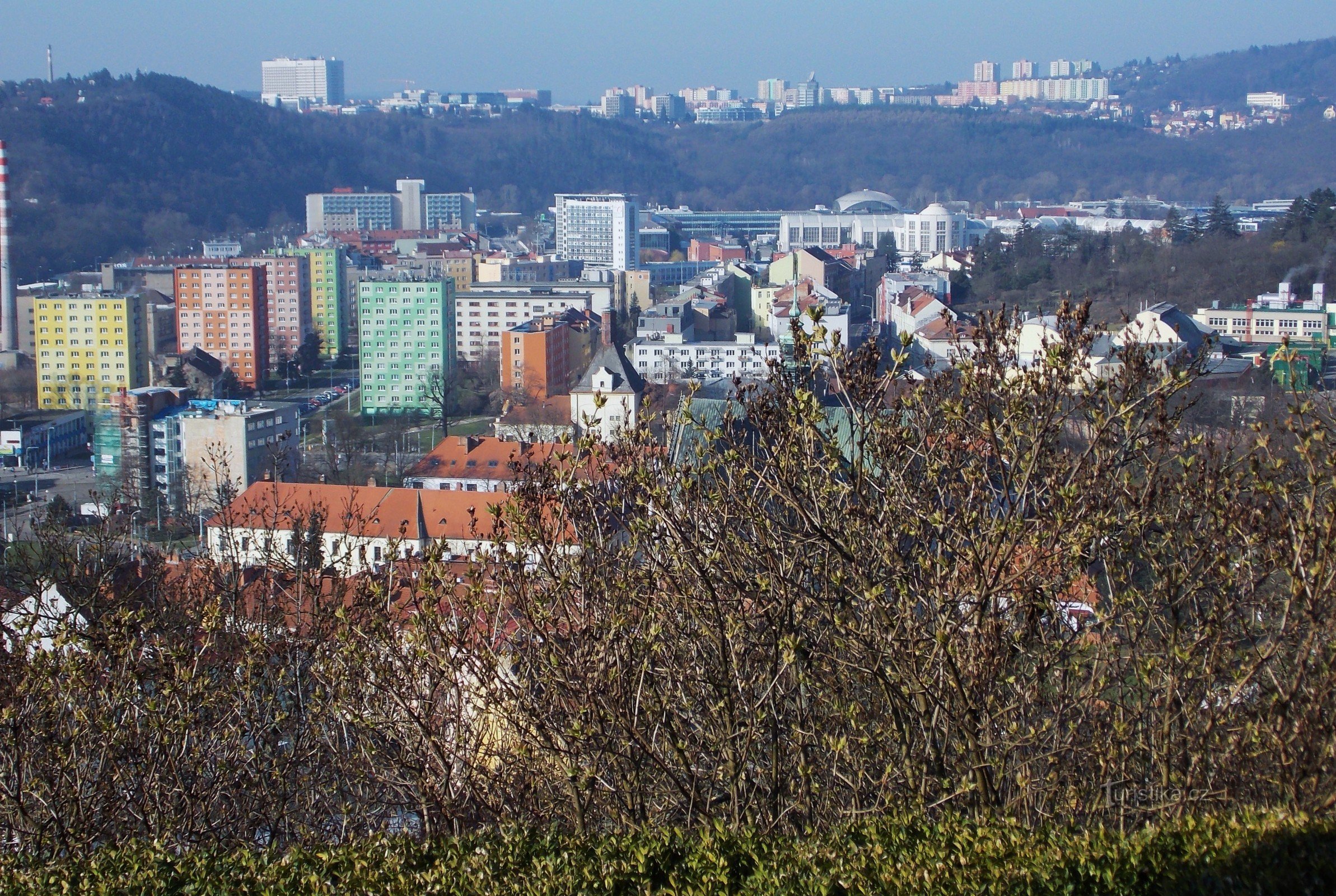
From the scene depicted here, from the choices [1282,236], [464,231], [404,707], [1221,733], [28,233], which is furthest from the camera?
[464,231]

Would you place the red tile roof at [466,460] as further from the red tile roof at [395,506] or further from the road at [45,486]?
the road at [45,486]

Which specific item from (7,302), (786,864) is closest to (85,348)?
(7,302)

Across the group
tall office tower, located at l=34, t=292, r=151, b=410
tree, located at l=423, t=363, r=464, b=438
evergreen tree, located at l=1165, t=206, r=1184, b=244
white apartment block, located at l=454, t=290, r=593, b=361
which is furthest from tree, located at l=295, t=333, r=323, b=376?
evergreen tree, located at l=1165, t=206, r=1184, b=244

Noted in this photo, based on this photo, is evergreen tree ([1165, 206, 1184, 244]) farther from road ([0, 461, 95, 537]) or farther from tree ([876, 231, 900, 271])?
road ([0, 461, 95, 537])

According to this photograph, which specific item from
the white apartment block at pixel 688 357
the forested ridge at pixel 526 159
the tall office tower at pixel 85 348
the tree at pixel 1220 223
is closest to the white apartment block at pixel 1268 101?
the forested ridge at pixel 526 159

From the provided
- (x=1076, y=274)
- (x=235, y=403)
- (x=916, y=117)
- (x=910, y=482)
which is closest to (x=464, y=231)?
(x=1076, y=274)

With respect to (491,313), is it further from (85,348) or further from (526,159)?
(526,159)

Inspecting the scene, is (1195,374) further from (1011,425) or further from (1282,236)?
(1282,236)
